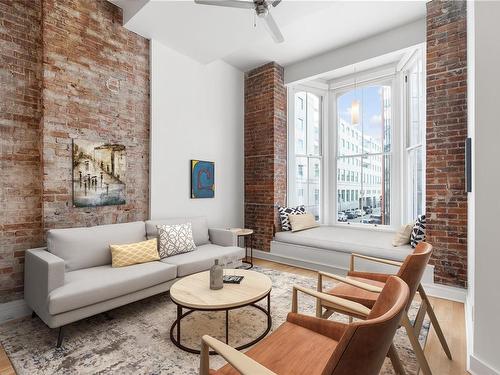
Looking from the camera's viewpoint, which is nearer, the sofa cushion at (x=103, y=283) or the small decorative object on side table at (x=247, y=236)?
the sofa cushion at (x=103, y=283)

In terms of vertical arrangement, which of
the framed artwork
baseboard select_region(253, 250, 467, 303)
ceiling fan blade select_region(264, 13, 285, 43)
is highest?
ceiling fan blade select_region(264, 13, 285, 43)

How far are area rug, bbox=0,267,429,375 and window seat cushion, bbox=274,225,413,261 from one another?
0.78 m

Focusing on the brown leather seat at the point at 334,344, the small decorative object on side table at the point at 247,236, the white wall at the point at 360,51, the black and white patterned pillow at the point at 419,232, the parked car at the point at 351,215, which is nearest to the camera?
the brown leather seat at the point at 334,344

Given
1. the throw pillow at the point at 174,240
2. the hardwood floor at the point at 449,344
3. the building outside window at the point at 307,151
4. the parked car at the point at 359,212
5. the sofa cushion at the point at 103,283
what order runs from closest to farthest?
the hardwood floor at the point at 449,344 → the sofa cushion at the point at 103,283 → the throw pillow at the point at 174,240 → the parked car at the point at 359,212 → the building outside window at the point at 307,151

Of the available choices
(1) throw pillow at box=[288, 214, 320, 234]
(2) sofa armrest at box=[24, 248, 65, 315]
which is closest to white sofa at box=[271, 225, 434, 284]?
(1) throw pillow at box=[288, 214, 320, 234]

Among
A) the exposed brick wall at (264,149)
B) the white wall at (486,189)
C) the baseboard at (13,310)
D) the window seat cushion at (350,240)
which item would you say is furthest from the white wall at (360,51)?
the baseboard at (13,310)

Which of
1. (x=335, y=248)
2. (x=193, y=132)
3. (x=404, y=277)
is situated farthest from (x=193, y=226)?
(x=404, y=277)

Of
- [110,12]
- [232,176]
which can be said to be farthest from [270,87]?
[110,12]

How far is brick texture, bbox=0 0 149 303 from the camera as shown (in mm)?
2717

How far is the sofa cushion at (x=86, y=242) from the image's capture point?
2670 millimetres

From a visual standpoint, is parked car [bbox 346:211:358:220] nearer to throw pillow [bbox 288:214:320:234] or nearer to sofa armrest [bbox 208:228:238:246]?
throw pillow [bbox 288:214:320:234]

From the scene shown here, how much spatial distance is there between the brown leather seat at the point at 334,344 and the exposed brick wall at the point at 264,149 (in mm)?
3338

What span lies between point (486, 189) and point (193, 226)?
324 centimetres

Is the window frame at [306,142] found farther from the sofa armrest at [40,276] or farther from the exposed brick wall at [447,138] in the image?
the sofa armrest at [40,276]
